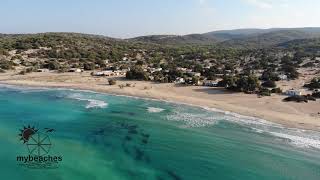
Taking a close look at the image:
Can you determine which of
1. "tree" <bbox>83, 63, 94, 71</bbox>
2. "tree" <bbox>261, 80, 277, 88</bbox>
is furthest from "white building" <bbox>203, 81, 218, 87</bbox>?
"tree" <bbox>83, 63, 94, 71</bbox>

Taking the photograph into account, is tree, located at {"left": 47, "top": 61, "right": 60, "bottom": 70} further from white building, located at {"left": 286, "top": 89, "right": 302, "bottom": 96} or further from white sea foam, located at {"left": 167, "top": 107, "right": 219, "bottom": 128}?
white building, located at {"left": 286, "top": 89, "right": 302, "bottom": 96}

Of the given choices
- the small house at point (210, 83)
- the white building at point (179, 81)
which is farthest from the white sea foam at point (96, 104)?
the small house at point (210, 83)

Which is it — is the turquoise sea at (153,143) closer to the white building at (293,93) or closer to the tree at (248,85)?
the tree at (248,85)

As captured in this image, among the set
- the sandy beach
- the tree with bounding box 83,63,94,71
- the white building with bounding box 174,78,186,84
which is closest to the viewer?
the sandy beach

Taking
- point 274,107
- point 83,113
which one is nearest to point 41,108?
point 83,113

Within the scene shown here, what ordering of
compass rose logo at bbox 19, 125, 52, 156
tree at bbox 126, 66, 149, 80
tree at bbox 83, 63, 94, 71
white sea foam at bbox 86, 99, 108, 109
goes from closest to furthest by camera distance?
1. compass rose logo at bbox 19, 125, 52, 156
2. white sea foam at bbox 86, 99, 108, 109
3. tree at bbox 126, 66, 149, 80
4. tree at bbox 83, 63, 94, 71

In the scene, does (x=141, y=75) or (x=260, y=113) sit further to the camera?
(x=141, y=75)

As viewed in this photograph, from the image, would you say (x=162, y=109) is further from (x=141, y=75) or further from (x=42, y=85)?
(x=42, y=85)
